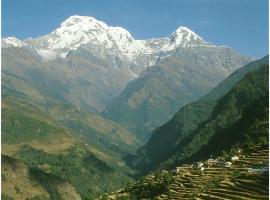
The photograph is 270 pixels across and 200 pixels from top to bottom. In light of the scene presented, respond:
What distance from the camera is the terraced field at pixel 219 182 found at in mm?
93000

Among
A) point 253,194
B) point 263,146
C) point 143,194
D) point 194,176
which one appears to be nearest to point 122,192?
point 143,194

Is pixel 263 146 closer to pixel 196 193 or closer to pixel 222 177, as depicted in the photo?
pixel 222 177

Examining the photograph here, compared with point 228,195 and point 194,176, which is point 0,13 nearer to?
point 228,195

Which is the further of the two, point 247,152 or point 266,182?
point 247,152

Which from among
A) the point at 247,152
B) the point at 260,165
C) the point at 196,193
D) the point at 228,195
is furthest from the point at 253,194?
the point at 247,152

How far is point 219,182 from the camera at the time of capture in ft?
347

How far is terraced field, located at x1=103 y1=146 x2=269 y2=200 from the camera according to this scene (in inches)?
3661

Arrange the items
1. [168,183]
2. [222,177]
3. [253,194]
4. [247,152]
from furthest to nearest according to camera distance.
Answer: [247,152]
[168,183]
[222,177]
[253,194]

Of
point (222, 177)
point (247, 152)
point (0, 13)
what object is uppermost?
point (247, 152)

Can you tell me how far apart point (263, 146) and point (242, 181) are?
160 ft

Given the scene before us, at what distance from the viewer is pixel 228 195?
302 ft

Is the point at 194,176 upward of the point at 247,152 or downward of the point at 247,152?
downward

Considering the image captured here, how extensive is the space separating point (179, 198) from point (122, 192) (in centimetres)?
3918

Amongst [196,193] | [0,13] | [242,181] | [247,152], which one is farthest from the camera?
[247,152]
